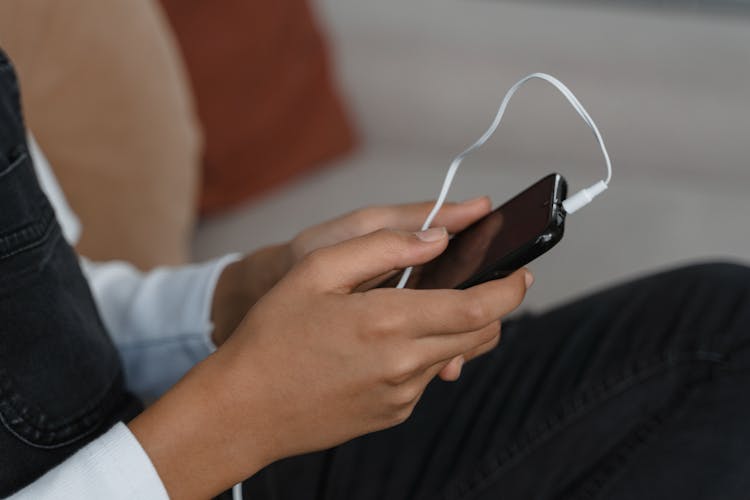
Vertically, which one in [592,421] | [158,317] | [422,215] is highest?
[422,215]

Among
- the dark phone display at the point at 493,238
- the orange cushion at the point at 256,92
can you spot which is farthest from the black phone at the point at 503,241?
the orange cushion at the point at 256,92

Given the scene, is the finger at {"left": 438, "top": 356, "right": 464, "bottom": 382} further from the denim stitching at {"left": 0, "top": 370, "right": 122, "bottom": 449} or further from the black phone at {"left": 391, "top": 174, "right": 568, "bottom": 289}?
the denim stitching at {"left": 0, "top": 370, "right": 122, "bottom": 449}

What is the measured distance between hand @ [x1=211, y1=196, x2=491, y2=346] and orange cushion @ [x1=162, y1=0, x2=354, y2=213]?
0.48 m

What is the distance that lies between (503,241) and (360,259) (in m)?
0.10

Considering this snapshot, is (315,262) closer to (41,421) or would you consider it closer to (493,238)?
(493,238)

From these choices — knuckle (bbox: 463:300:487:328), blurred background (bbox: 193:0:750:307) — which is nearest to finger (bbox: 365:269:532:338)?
knuckle (bbox: 463:300:487:328)

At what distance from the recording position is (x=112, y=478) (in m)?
0.54

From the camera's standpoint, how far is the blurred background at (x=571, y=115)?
1188mm

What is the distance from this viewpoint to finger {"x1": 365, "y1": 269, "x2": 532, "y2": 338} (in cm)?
50

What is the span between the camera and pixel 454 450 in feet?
2.41

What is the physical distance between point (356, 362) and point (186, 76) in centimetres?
72

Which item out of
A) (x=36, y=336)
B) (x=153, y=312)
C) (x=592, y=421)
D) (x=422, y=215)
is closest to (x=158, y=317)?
(x=153, y=312)

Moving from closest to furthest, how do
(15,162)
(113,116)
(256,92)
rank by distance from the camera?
1. (15,162)
2. (113,116)
3. (256,92)

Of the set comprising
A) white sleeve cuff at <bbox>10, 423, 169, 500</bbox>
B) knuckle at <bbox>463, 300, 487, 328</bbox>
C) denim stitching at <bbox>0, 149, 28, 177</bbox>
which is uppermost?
denim stitching at <bbox>0, 149, 28, 177</bbox>
